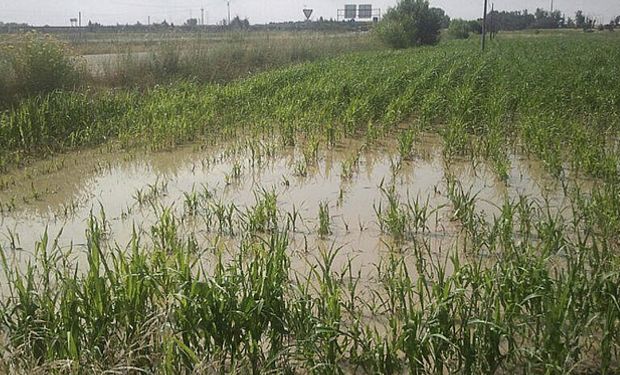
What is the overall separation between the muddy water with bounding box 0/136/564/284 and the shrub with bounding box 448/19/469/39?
48.7 metres

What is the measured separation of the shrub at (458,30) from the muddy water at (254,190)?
48658mm

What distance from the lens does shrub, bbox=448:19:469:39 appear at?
2120 inches

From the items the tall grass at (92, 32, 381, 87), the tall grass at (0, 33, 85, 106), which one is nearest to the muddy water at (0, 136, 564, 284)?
the tall grass at (0, 33, 85, 106)

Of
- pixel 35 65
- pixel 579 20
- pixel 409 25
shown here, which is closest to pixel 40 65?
pixel 35 65

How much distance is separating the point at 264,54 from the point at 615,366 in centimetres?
1859

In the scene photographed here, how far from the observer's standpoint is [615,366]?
9.48 feet

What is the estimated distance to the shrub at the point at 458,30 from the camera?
53.8 meters

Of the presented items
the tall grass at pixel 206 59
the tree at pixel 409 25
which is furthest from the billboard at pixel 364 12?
the tall grass at pixel 206 59

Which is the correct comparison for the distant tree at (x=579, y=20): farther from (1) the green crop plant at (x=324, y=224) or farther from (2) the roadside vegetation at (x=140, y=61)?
(1) the green crop plant at (x=324, y=224)

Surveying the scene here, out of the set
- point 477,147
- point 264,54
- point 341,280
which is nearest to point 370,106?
point 477,147

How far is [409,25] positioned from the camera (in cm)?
3700

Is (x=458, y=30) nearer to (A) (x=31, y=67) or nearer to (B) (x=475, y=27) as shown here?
(B) (x=475, y=27)

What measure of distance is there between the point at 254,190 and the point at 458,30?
52297 millimetres

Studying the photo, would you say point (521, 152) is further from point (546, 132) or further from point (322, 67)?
point (322, 67)
